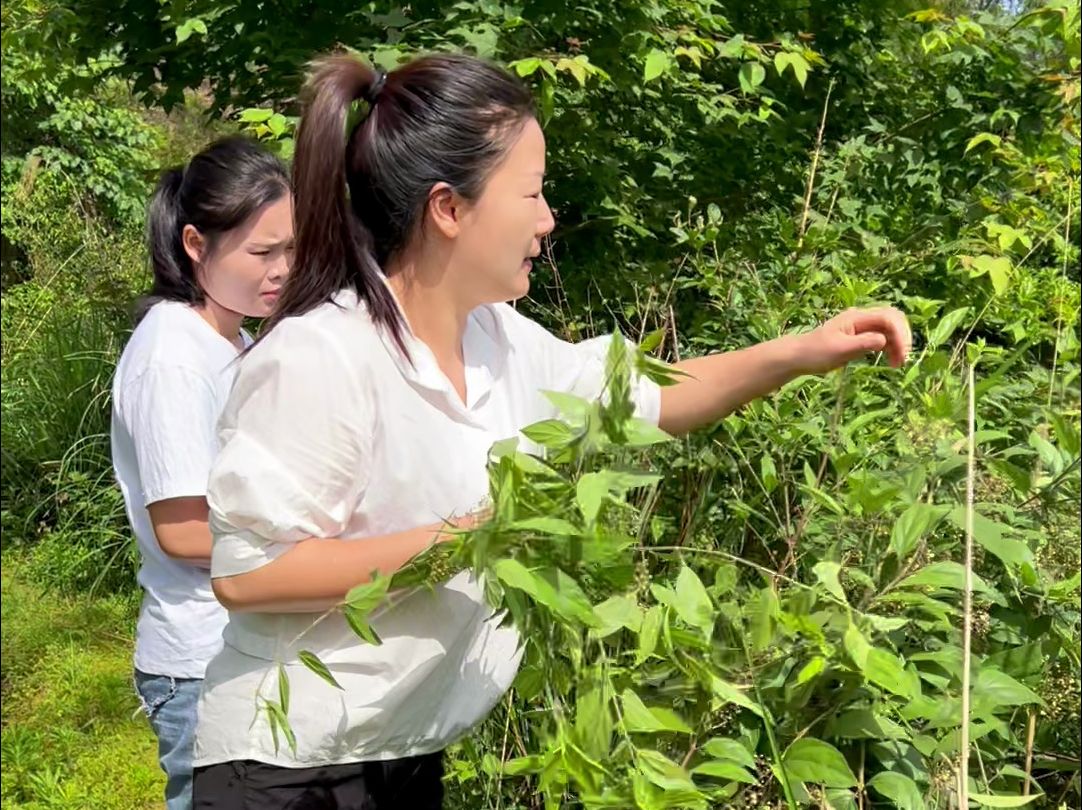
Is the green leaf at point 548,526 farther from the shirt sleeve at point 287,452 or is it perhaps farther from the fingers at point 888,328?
the fingers at point 888,328

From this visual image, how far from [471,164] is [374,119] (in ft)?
0.47

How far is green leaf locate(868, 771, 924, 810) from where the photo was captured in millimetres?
1132

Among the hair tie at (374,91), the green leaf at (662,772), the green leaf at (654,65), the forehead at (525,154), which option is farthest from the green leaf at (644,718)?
Result: the green leaf at (654,65)

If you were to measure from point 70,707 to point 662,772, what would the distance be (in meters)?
3.25

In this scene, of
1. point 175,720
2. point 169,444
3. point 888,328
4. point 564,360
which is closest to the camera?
point 888,328

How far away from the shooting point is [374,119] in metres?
1.42

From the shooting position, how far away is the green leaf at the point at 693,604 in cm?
104

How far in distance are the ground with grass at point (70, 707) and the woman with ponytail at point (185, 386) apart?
150 cm

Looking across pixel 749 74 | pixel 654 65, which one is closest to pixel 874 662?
pixel 654 65

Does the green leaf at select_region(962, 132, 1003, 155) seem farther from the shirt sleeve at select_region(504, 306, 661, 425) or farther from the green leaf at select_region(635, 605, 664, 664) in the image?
the green leaf at select_region(635, 605, 664, 664)

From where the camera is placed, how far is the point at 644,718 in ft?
3.40

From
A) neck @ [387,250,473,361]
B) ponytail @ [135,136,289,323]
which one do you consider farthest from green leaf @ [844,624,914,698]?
ponytail @ [135,136,289,323]

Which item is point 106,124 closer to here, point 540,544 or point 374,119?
point 374,119

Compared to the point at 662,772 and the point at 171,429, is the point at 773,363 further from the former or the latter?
the point at 171,429
